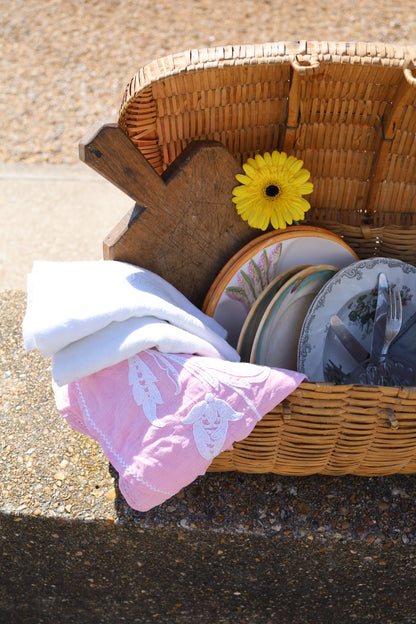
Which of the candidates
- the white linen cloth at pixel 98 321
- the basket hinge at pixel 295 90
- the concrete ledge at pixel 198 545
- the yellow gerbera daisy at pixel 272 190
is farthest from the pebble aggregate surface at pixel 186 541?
the basket hinge at pixel 295 90

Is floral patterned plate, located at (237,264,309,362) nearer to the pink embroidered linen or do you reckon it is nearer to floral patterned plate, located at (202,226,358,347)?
floral patterned plate, located at (202,226,358,347)

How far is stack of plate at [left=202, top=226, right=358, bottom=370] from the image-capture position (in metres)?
1.14

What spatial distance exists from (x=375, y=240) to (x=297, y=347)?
1.08ft

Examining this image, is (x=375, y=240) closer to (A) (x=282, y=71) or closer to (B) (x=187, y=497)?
(A) (x=282, y=71)

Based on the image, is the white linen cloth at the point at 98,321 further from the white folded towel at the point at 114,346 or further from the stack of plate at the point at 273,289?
the stack of plate at the point at 273,289

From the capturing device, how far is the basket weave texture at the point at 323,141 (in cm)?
95

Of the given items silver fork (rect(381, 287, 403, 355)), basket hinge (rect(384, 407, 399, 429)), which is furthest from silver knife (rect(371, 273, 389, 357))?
basket hinge (rect(384, 407, 399, 429))

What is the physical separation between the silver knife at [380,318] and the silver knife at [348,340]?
0.03 meters

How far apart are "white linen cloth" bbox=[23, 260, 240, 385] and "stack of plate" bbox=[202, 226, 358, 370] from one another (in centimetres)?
13

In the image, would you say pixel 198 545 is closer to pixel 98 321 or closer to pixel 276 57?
pixel 98 321

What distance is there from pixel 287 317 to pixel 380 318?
181mm

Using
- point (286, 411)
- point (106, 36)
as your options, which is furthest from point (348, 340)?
point (106, 36)

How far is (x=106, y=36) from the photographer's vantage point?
3.01 m

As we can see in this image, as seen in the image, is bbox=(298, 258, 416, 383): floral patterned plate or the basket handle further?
bbox=(298, 258, 416, 383): floral patterned plate
